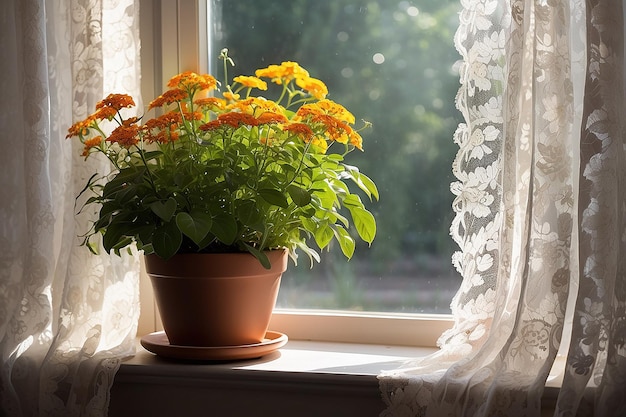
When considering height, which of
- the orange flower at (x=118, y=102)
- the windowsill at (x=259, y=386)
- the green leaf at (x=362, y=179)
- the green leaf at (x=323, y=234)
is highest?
the orange flower at (x=118, y=102)

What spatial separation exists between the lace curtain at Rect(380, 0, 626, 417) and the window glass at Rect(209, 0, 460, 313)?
9.0 inches

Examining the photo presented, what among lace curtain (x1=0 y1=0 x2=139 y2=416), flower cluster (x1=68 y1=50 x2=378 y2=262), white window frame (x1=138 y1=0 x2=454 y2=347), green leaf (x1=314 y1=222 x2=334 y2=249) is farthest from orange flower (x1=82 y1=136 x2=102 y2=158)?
green leaf (x1=314 y1=222 x2=334 y2=249)

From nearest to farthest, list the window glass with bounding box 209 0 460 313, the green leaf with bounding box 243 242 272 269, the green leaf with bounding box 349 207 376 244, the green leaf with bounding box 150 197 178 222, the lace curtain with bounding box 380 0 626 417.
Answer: the lace curtain with bounding box 380 0 626 417 < the green leaf with bounding box 150 197 178 222 < the green leaf with bounding box 243 242 272 269 < the green leaf with bounding box 349 207 376 244 < the window glass with bounding box 209 0 460 313

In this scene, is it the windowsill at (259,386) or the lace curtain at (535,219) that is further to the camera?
the windowsill at (259,386)

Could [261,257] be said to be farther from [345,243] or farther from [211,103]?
[211,103]

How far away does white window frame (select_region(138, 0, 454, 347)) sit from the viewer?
1678 mm

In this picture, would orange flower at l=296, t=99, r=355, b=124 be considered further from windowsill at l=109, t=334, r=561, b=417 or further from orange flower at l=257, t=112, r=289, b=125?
windowsill at l=109, t=334, r=561, b=417

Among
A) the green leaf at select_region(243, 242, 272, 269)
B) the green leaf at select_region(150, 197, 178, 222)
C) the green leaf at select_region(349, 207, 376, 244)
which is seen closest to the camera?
the green leaf at select_region(150, 197, 178, 222)

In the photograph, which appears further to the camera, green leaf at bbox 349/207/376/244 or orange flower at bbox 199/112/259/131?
green leaf at bbox 349/207/376/244

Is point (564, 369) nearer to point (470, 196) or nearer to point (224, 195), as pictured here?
point (470, 196)

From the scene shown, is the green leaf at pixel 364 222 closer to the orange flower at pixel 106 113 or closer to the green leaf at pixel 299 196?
the green leaf at pixel 299 196

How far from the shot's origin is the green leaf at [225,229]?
1400 mm

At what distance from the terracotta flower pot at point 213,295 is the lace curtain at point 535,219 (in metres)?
0.30

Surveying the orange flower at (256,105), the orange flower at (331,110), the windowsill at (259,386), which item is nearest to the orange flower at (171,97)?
the orange flower at (256,105)
